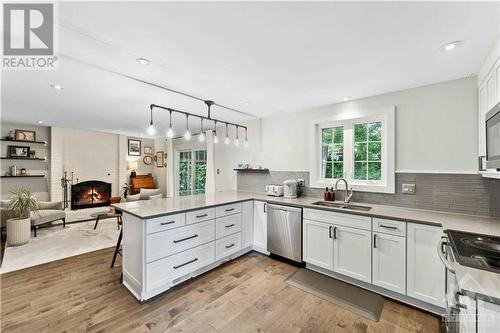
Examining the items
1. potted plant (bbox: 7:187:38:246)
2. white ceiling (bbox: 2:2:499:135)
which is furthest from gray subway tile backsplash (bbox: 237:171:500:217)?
potted plant (bbox: 7:187:38:246)

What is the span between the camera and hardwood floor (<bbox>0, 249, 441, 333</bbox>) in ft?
6.16

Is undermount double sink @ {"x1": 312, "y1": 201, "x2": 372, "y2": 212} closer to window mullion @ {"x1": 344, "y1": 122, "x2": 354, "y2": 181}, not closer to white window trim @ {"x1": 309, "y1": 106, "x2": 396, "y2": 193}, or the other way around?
white window trim @ {"x1": 309, "y1": 106, "x2": 396, "y2": 193}

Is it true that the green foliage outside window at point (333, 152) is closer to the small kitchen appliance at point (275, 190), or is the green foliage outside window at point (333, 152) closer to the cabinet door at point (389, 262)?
the small kitchen appliance at point (275, 190)

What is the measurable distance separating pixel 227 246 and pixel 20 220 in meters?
3.85

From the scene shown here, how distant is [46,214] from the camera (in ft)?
14.3

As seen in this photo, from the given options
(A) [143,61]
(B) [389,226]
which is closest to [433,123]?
(B) [389,226]

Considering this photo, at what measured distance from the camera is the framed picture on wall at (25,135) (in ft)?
17.6

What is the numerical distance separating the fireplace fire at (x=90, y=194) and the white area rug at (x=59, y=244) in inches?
55.8

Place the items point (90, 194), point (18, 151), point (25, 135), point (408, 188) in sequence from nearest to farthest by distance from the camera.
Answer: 1. point (408, 188)
2. point (18, 151)
3. point (25, 135)
4. point (90, 194)

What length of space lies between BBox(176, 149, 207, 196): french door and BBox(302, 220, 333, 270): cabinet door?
3.68 metres

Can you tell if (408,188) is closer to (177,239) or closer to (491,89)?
(491,89)

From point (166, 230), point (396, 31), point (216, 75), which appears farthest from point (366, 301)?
point (216, 75)

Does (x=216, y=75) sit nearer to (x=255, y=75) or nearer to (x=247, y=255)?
(x=255, y=75)

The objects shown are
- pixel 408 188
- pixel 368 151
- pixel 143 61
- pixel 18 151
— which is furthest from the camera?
pixel 18 151
